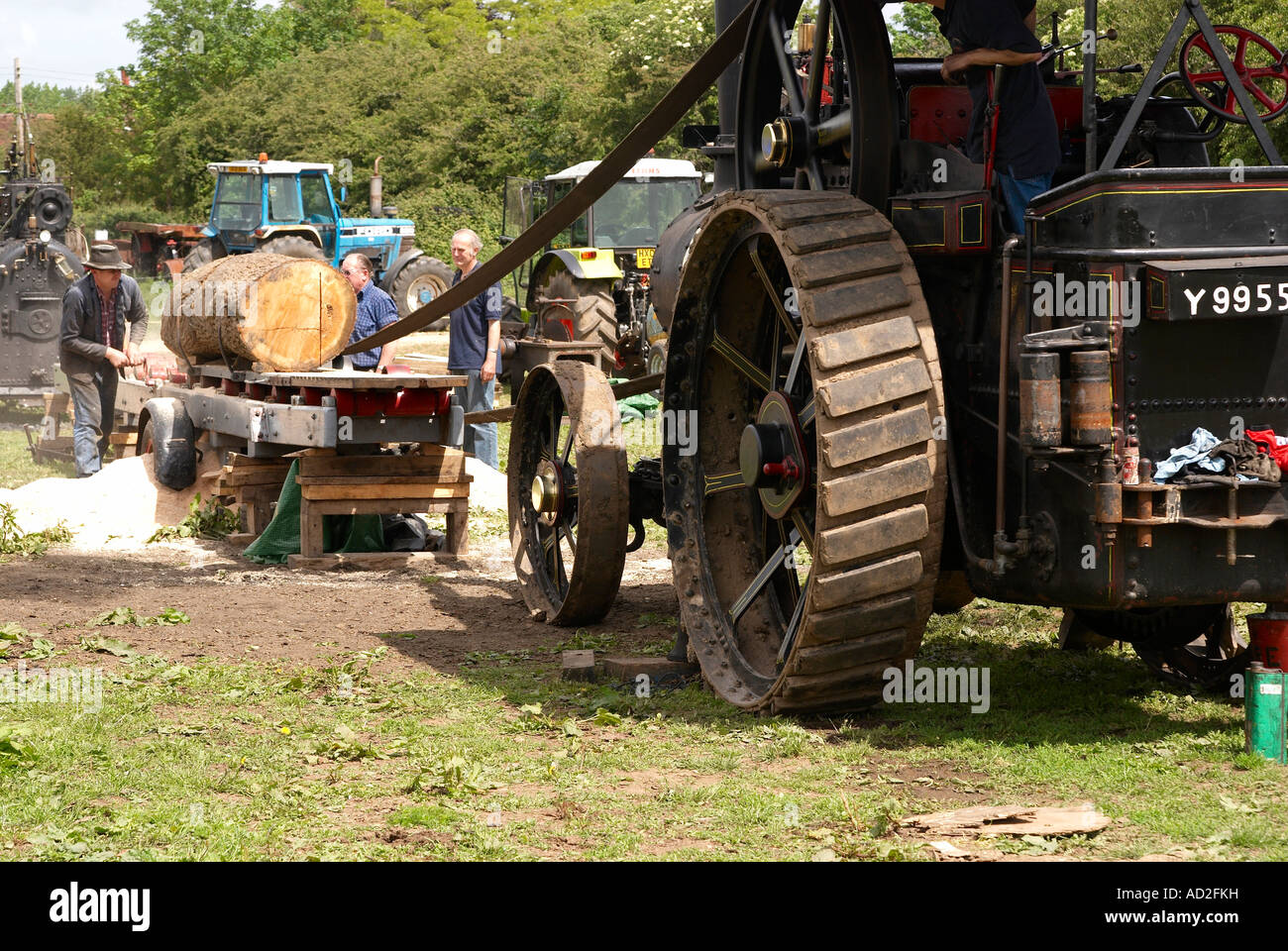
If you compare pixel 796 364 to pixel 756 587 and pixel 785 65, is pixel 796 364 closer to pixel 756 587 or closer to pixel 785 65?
pixel 756 587

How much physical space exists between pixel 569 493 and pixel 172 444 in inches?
179

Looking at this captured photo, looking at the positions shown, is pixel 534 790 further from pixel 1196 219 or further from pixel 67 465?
pixel 67 465

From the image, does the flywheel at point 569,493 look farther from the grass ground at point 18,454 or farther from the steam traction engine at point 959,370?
the grass ground at point 18,454

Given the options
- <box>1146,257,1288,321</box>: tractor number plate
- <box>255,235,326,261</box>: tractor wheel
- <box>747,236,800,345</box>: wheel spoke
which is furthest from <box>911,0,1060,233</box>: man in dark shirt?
<box>255,235,326,261</box>: tractor wheel

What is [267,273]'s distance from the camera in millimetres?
11453

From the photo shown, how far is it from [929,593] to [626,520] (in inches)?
106

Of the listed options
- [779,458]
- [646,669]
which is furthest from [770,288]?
[646,669]

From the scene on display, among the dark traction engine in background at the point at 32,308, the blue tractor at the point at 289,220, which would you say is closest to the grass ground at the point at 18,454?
the dark traction engine in background at the point at 32,308

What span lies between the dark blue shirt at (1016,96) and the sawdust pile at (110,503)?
731 centimetres

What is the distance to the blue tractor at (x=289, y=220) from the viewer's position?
28.5 metres

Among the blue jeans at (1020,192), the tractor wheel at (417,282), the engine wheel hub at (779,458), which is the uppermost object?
the tractor wheel at (417,282)

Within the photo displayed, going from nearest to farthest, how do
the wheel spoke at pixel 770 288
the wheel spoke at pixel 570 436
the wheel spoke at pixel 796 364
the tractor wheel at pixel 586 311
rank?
the wheel spoke at pixel 796 364, the wheel spoke at pixel 770 288, the wheel spoke at pixel 570 436, the tractor wheel at pixel 586 311

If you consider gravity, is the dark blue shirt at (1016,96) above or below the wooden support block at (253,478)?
above

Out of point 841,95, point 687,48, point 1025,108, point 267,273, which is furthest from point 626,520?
point 687,48
